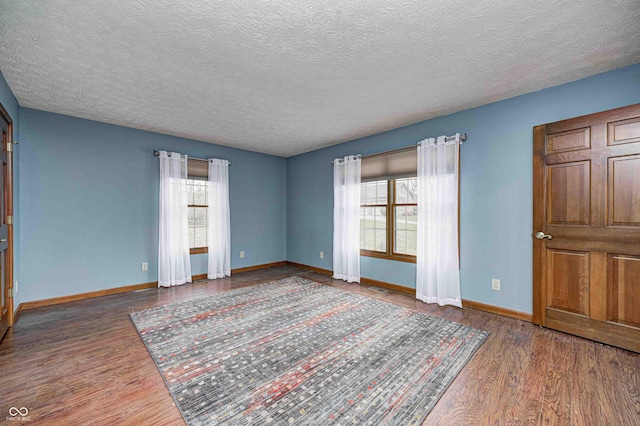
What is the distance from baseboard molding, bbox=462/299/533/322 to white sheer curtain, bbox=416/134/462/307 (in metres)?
0.11

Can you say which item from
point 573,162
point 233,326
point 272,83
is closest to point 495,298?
point 573,162

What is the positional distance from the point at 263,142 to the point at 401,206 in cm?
275

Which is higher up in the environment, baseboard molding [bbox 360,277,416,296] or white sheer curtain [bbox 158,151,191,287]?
white sheer curtain [bbox 158,151,191,287]

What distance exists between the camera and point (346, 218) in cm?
482

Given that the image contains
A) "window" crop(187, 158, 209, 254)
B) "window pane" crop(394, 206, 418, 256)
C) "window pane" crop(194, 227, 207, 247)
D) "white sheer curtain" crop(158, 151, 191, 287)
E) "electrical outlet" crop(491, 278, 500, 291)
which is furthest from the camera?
"window pane" crop(194, 227, 207, 247)

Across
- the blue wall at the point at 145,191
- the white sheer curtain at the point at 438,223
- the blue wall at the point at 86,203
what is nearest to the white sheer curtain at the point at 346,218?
the blue wall at the point at 145,191

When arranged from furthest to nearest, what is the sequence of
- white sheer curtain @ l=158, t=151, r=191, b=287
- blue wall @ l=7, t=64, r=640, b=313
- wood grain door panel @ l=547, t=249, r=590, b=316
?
1. white sheer curtain @ l=158, t=151, r=191, b=287
2. blue wall @ l=7, t=64, r=640, b=313
3. wood grain door panel @ l=547, t=249, r=590, b=316

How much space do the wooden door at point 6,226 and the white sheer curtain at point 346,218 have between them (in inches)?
162

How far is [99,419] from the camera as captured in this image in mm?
1579

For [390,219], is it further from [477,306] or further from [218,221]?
[218,221]

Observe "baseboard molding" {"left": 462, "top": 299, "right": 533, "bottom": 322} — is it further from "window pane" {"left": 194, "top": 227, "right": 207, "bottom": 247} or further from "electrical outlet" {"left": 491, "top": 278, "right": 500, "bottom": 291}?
"window pane" {"left": 194, "top": 227, "right": 207, "bottom": 247}

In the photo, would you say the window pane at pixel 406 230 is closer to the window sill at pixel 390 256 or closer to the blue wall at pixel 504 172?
the window sill at pixel 390 256

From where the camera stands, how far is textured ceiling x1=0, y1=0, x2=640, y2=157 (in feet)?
5.74

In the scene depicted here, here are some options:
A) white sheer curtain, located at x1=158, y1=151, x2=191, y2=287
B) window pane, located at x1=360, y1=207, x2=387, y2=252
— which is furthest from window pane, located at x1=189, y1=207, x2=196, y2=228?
window pane, located at x1=360, y1=207, x2=387, y2=252
